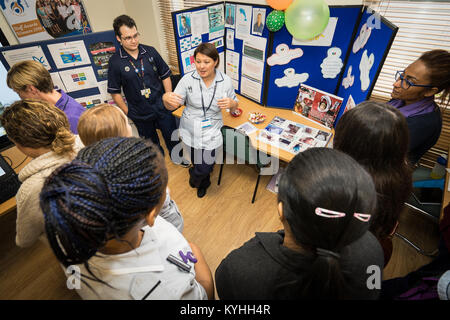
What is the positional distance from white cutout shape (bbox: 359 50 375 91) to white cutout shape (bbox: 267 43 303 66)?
618 mm

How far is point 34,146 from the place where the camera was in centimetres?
112

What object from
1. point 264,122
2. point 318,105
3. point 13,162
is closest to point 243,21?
point 264,122

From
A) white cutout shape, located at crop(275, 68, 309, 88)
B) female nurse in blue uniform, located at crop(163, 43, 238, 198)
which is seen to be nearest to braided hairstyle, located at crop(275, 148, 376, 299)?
female nurse in blue uniform, located at crop(163, 43, 238, 198)

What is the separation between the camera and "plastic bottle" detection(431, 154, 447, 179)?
191 centimetres

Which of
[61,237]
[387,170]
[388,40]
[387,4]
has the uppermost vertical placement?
[387,4]

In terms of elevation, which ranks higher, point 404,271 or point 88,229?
point 88,229

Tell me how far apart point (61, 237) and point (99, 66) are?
7.75ft

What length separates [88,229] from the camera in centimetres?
52

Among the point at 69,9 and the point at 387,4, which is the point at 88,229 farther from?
the point at 69,9

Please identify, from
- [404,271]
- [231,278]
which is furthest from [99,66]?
[404,271]

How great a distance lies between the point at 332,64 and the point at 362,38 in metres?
0.39

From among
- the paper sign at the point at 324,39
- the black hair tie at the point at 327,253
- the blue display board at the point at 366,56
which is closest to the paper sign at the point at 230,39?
the paper sign at the point at 324,39

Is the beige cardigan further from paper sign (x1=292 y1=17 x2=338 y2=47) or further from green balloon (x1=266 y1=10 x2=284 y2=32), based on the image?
paper sign (x1=292 y1=17 x2=338 y2=47)

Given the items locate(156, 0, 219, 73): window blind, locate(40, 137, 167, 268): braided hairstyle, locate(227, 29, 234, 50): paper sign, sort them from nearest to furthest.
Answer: locate(40, 137, 167, 268): braided hairstyle → locate(227, 29, 234, 50): paper sign → locate(156, 0, 219, 73): window blind
